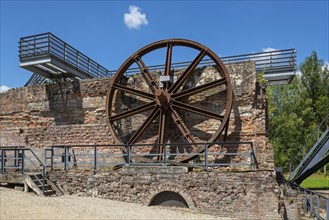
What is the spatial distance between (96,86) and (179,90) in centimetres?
367

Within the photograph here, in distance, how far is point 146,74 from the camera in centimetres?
1341

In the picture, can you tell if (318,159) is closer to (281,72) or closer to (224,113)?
(224,113)

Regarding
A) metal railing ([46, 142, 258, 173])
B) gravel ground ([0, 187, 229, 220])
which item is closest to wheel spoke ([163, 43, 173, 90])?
metal railing ([46, 142, 258, 173])

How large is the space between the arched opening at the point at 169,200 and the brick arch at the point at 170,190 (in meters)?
0.12

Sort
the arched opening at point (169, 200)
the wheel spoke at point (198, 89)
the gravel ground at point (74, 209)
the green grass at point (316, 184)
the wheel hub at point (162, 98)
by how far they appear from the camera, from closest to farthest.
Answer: the gravel ground at point (74, 209), the arched opening at point (169, 200), the wheel spoke at point (198, 89), the wheel hub at point (162, 98), the green grass at point (316, 184)

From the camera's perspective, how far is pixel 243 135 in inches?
470

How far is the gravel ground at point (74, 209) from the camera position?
799 centimetres

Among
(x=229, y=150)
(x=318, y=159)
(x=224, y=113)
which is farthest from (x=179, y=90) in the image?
(x=318, y=159)

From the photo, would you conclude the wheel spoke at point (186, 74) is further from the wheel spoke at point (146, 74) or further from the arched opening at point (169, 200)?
the arched opening at point (169, 200)

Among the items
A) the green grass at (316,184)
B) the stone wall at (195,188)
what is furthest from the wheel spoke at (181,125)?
the green grass at (316,184)

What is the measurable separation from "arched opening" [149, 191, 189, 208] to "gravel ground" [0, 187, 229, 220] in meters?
0.16

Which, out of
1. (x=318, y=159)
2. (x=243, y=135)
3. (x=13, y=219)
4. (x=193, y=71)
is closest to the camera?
(x=13, y=219)

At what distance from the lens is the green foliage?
90.3 ft

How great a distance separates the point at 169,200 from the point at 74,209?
2673 mm
